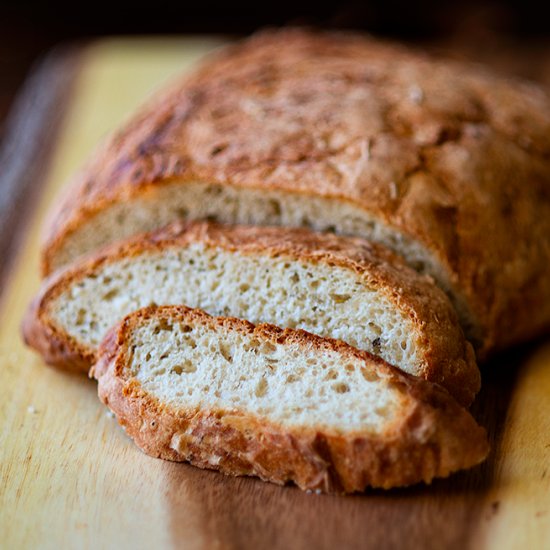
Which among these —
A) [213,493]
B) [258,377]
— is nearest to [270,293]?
[258,377]

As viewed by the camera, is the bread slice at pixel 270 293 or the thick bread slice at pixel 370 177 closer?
the bread slice at pixel 270 293

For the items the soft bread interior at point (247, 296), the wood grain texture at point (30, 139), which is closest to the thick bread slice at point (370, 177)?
the soft bread interior at point (247, 296)

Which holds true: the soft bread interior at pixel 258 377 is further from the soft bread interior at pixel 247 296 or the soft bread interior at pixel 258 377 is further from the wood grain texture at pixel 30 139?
the wood grain texture at pixel 30 139

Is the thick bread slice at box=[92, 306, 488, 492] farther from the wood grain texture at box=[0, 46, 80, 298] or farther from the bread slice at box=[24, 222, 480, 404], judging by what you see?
the wood grain texture at box=[0, 46, 80, 298]

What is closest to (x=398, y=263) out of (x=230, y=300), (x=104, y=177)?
(x=230, y=300)

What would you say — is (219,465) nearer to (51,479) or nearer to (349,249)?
(51,479)

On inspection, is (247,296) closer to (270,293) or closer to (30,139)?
(270,293)

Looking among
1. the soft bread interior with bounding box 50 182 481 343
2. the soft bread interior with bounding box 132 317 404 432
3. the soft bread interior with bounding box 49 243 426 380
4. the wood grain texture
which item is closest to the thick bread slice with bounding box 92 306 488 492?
the soft bread interior with bounding box 132 317 404 432
